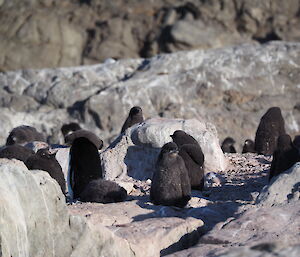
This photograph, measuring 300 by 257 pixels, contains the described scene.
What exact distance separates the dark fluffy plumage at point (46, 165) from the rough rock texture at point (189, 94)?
8975 mm

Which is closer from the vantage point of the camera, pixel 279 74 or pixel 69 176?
pixel 69 176

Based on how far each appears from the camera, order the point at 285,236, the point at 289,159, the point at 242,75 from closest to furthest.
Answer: the point at 285,236 < the point at 289,159 < the point at 242,75

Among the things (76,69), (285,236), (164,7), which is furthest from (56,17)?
(285,236)

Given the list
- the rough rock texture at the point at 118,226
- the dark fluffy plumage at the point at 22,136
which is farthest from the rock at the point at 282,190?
the dark fluffy plumage at the point at 22,136

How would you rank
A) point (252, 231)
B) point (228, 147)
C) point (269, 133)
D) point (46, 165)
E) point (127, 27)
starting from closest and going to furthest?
point (252, 231) → point (46, 165) → point (269, 133) → point (228, 147) → point (127, 27)

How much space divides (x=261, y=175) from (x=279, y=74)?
10099 millimetres

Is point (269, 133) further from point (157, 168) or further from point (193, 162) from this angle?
point (157, 168)

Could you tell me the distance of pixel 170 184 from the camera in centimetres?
840

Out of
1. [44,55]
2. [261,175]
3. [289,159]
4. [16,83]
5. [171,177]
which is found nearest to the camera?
[171,177]

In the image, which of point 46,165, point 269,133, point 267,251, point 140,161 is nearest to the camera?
point 267,251

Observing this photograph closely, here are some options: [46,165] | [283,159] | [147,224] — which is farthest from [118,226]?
[283,159]

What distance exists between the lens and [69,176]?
9883mm

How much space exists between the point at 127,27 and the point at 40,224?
24.0 meters

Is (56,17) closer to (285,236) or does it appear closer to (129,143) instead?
(129,143)
